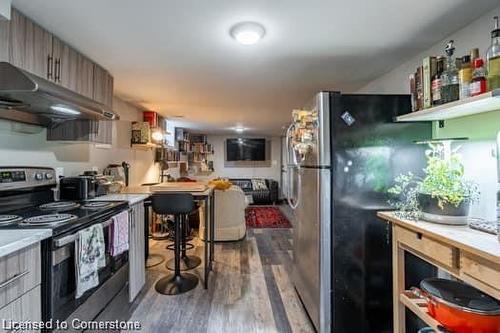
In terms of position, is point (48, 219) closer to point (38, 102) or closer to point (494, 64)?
point (38, 102)

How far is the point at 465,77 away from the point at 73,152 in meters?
3.01

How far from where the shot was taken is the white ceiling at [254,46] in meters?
1.54

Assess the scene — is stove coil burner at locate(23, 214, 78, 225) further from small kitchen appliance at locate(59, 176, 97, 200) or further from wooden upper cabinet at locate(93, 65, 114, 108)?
wooden upper cabinet at locate(93, 65, 114, 108)

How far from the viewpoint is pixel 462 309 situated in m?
1.32

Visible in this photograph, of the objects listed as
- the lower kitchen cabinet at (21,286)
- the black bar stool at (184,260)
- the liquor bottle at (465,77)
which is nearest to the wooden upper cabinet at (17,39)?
the lower kitchen cabinet at (21,286)

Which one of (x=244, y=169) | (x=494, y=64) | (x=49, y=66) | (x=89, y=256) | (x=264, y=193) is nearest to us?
(x=494, y=64)

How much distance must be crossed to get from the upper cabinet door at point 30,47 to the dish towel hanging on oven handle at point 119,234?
1029 millimetres

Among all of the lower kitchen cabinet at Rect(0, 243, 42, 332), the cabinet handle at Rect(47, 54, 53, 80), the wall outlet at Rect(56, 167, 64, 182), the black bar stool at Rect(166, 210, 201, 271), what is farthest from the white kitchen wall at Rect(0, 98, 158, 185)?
the black bar stool at Rect(166, 210, 201, 271)

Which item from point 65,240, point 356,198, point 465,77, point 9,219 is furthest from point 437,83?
point 9,219

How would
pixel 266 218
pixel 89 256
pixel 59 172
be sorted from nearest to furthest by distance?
pixel 89 256 → pixel 59 172 → pixel 266 218

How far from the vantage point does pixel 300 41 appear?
199 centimetres

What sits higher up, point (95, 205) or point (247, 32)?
point (247, 32)

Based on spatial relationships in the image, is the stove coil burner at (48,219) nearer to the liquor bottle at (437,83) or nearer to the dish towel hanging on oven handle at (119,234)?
the dish towel hanging on oven handle at (119,234)

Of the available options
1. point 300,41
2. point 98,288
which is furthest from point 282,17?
point 98,288
